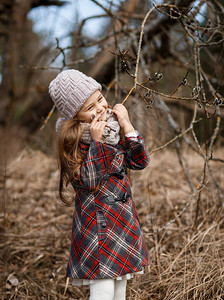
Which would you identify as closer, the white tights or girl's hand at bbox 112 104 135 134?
the white tights

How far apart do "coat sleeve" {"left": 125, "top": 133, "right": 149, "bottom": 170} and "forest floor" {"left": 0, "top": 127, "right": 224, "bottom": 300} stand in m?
0.60

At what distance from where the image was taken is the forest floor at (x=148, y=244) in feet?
6.93

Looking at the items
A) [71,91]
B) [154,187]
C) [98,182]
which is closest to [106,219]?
[98,182]

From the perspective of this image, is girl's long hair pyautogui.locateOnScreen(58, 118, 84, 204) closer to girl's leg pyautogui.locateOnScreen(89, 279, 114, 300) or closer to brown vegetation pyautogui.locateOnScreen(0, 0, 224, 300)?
brown vegetation pyautogui.locateOnScreen(0, 0, 224, 300)

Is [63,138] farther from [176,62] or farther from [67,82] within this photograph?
[176,62]

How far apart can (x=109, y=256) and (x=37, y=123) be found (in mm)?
4642

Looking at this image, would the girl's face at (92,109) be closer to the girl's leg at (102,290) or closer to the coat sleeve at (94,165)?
the coat sleeve at (94,165)

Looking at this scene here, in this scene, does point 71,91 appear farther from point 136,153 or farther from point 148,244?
point 148,244

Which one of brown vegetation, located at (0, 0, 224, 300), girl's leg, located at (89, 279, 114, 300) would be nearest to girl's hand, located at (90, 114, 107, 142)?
brown vegetation, located at (0, 0, 224, 300)

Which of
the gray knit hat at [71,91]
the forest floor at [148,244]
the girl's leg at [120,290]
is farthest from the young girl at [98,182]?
the forest floor at [148,244]

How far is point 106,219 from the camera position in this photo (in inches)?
61.9

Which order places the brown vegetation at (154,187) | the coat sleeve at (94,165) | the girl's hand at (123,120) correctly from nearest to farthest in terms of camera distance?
the coat sleeve at (94,165) → the girl's hand at (123,120) → the brown vegetation at (154,187)

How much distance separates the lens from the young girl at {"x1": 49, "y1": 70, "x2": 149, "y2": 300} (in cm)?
155

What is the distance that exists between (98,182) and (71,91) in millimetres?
486
